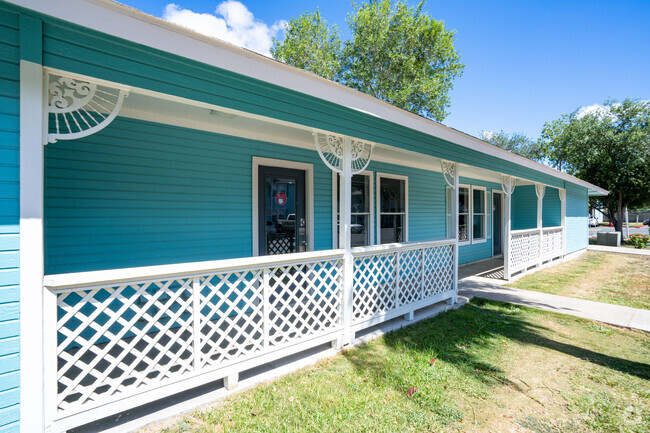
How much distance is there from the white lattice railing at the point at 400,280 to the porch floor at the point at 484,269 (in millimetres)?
2595

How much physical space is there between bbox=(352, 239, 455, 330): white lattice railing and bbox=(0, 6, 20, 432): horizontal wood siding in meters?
2.90

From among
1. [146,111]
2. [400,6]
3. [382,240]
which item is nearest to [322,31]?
[400,6]

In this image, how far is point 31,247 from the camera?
6.05ft

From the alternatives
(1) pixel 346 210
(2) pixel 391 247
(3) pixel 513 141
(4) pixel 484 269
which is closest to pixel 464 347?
(2) pixel 391 247

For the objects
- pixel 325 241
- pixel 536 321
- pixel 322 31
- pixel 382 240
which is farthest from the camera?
pixel 322 31

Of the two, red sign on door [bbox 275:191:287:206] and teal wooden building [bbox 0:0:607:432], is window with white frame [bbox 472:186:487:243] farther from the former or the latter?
red sign on door [bbox 275:191:287:206]

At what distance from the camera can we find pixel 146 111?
3.58 meters

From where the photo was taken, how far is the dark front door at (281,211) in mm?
4629

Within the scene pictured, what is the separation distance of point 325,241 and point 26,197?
3966 millimetres

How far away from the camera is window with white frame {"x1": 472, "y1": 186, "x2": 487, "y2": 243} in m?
9.56

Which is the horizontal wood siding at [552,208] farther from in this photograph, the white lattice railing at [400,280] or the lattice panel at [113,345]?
the lattice panel at [113,345]

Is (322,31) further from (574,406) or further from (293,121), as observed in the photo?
(574,406)

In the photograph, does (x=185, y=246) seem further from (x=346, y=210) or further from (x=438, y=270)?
(x=438, y=270)

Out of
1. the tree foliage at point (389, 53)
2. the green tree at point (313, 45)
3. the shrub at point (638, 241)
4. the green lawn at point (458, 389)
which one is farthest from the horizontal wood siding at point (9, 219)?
the shrub at point (638, 241)
